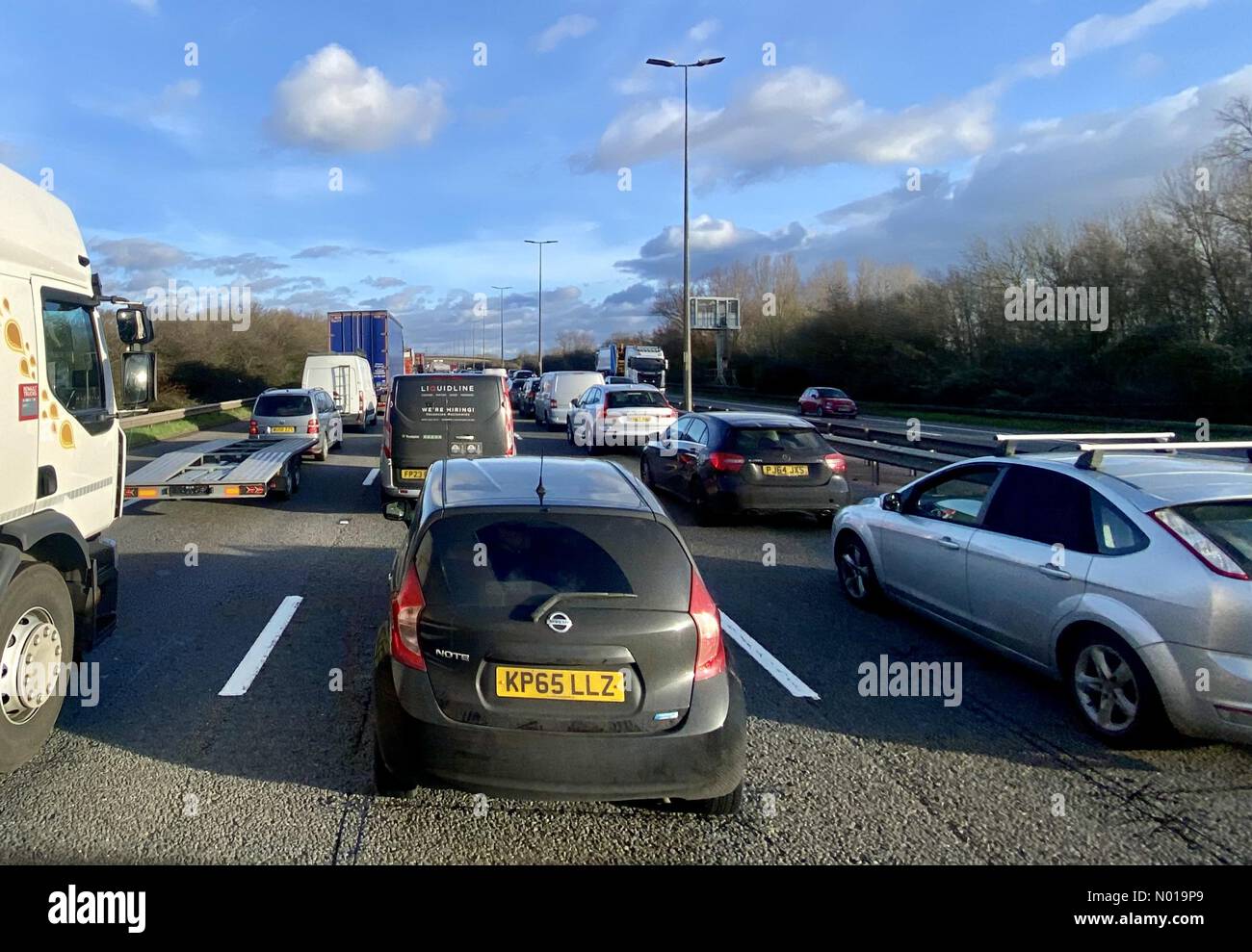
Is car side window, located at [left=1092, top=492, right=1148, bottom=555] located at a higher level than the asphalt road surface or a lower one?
higher

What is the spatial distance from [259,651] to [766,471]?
644 centimetres

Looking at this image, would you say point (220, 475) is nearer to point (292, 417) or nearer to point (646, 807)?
point (292, 417)

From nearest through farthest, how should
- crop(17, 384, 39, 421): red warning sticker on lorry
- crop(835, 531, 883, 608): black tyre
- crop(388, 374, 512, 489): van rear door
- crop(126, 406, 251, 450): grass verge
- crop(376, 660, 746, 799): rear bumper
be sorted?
crop(376, 660, 746, 799): rear bumper, crop(17, 384, 39, 421): red warning sticker on lorry, crop(835, 531, 883, 608): black tyre, crop(388, 374, 512, 489): van rear door, crop(126, 406, 251, 450): grass verge

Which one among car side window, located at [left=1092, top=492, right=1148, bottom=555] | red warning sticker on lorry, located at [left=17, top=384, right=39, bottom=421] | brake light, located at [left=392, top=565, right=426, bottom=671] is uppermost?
red warning sticker on lorry, located at [left=17, top=384, right=39, bottom=421]

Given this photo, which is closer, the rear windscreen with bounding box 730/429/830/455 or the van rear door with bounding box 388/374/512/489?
the rear windscreen with bounding box 730/429/830/455

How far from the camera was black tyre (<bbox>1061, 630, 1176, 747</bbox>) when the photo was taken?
452cm

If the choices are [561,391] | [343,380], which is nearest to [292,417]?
[343,380]

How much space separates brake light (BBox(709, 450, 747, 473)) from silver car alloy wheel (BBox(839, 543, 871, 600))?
317 centimetres

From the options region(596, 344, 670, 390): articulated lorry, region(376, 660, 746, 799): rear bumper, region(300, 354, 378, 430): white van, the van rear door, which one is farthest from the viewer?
region(596, 344, 670, 390): articulated lorry

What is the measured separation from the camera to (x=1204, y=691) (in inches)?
169

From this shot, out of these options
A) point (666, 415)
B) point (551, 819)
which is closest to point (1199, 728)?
point (551, 819)
